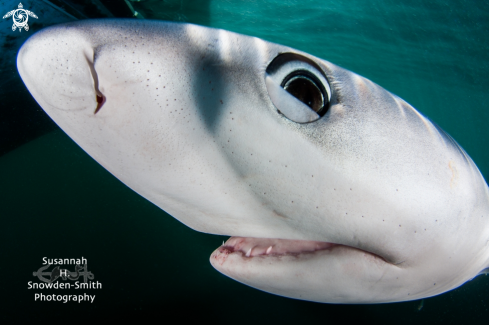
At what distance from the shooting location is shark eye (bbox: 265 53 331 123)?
82 cm

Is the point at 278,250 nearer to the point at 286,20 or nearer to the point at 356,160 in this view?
the point at 356,160

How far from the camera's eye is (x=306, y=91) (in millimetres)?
881

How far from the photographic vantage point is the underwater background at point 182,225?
21.1ft

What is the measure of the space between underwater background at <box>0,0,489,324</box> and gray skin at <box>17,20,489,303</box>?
609 centimetres

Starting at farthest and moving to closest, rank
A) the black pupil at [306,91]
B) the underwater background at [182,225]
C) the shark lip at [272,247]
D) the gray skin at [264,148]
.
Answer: the underwater background at [182,225]
the shark lip at [272,247]
the black pupil at [306,91]
the gray skin at [264,148]

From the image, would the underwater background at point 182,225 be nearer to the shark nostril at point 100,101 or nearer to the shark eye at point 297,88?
the shark nostril at point 100,101

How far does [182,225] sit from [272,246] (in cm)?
989

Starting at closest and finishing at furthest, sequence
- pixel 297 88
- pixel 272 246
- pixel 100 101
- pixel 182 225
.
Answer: pixel 100 101, pixel 297 88, pixel 272 246, pixel 182 225

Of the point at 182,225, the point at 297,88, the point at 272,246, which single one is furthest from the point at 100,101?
the point at 182,225

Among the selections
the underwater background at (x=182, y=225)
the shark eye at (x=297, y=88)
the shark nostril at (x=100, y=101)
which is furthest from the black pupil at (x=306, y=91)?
the underwater background at (x=182, y=225)

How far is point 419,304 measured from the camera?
7.42 meters

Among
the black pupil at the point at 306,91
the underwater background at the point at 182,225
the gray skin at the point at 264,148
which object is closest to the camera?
the gray skin at the point at 264,148

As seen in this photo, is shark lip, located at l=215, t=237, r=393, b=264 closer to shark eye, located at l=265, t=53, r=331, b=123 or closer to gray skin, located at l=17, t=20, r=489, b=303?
gray skin, located at l=17, t=20, r=489, b=303

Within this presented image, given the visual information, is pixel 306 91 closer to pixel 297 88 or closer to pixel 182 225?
pixel 297 88
